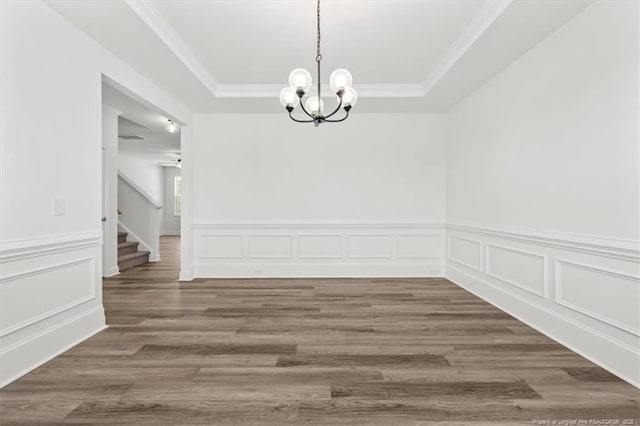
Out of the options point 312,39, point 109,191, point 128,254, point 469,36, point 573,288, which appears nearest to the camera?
point 573,288

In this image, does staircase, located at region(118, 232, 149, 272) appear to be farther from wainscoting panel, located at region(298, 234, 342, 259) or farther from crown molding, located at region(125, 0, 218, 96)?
crown molding, located at region(125, 0, 218, 96)

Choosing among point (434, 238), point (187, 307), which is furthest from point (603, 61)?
point (187, 307)

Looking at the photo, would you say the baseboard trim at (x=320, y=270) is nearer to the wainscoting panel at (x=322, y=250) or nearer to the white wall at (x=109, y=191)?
the wainscoting panel at (x=322, y=250)

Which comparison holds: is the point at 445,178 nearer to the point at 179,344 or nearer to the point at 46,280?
the point at 179,344

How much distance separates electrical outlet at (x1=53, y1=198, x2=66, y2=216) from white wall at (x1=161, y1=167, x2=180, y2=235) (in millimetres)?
12053

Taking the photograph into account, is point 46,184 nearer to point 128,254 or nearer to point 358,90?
point 358,90

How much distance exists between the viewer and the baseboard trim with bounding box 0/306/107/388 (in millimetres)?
2207

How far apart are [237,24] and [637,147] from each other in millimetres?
3245

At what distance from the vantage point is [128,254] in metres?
6.62

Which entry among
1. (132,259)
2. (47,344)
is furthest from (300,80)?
(132,259)

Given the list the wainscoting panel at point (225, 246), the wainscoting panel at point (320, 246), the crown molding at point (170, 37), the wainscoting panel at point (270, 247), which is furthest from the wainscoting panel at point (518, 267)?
the crown molding at point (170, 37)

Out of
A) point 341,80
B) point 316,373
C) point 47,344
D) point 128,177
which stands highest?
point 341,80

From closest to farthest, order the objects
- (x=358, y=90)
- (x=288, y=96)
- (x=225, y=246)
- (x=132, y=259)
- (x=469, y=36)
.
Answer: (x=288, y=96) < (x=469, y=36) < (x=358, y=90) < (x=225, y=246) < (x=132, y=259)

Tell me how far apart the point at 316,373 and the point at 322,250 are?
324 cm
